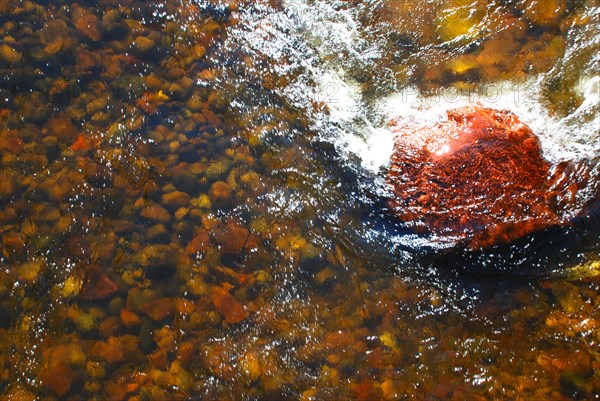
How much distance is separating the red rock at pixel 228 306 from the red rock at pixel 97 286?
0.66 m

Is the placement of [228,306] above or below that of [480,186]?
below

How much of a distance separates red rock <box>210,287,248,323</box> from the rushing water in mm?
13

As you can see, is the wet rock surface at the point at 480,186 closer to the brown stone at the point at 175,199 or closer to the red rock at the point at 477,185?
the red rock at the point at 477,185

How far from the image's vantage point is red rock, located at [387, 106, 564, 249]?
3.00 m

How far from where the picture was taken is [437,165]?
3.13m

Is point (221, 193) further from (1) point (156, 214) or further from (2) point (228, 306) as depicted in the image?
(2) point (228, 306)

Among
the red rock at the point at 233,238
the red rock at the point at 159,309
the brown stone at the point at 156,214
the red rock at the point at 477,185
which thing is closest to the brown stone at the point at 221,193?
the red rock at the point at 233,238

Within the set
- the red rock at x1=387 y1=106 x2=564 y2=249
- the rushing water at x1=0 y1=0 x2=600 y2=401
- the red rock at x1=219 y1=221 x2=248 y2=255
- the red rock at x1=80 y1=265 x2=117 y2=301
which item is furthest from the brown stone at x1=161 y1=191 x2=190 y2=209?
the red rock at x1=387 y1=106 x2=564 y2=249

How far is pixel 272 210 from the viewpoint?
3.33 m

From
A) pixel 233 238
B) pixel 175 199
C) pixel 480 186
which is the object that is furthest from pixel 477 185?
pixel 175 199

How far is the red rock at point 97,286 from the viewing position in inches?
117

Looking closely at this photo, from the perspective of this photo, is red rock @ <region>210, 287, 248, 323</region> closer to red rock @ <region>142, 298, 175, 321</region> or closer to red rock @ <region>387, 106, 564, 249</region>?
red rock @ <region>142, 298, 175, 321</region>

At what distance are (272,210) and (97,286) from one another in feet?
4.15

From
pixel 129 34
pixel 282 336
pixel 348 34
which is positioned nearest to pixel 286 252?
pixel 282 336
